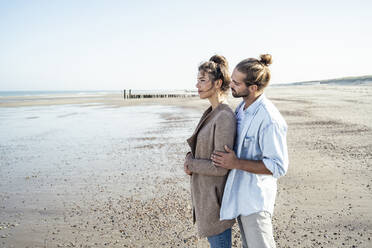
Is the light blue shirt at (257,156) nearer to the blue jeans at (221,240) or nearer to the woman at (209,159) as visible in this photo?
the woman at (209,159)

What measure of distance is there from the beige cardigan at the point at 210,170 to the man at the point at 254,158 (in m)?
0.09

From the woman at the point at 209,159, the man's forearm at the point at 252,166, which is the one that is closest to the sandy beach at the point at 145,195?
the woman at the point at 209,159

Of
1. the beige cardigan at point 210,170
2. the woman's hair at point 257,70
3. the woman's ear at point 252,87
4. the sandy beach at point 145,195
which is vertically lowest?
the sandy beach at point 145,195

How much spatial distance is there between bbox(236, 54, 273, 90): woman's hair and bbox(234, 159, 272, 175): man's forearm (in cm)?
61

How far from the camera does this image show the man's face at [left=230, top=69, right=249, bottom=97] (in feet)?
7.47

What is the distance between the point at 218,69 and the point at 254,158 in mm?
830

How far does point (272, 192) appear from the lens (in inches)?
90.5

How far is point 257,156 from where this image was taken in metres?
2.23

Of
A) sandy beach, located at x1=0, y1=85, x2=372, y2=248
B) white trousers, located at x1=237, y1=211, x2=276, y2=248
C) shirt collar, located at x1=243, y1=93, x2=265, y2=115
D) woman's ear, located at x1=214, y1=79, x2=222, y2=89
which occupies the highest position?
woman's ear, located at x1=214, y1=79, x2=222, y2=89

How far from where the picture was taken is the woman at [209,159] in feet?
7.69

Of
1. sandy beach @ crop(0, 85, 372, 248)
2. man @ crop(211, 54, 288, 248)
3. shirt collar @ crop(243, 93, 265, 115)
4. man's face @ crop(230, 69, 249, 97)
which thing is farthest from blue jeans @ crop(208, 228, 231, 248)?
sandy beach @ crop(0, 85, 372, 248)

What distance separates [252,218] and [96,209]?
156 inches

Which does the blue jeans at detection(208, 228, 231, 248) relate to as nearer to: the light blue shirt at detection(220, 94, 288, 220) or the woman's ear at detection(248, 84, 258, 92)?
the light blue shirt at detection(220, 94, 288, 220)

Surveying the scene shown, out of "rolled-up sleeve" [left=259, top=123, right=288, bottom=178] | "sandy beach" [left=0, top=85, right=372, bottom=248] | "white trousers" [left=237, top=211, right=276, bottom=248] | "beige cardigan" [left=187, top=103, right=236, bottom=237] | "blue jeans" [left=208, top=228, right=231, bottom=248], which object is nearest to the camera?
"rolled-up sleeve" [left=259, top=123, right=288, bottom=178]
